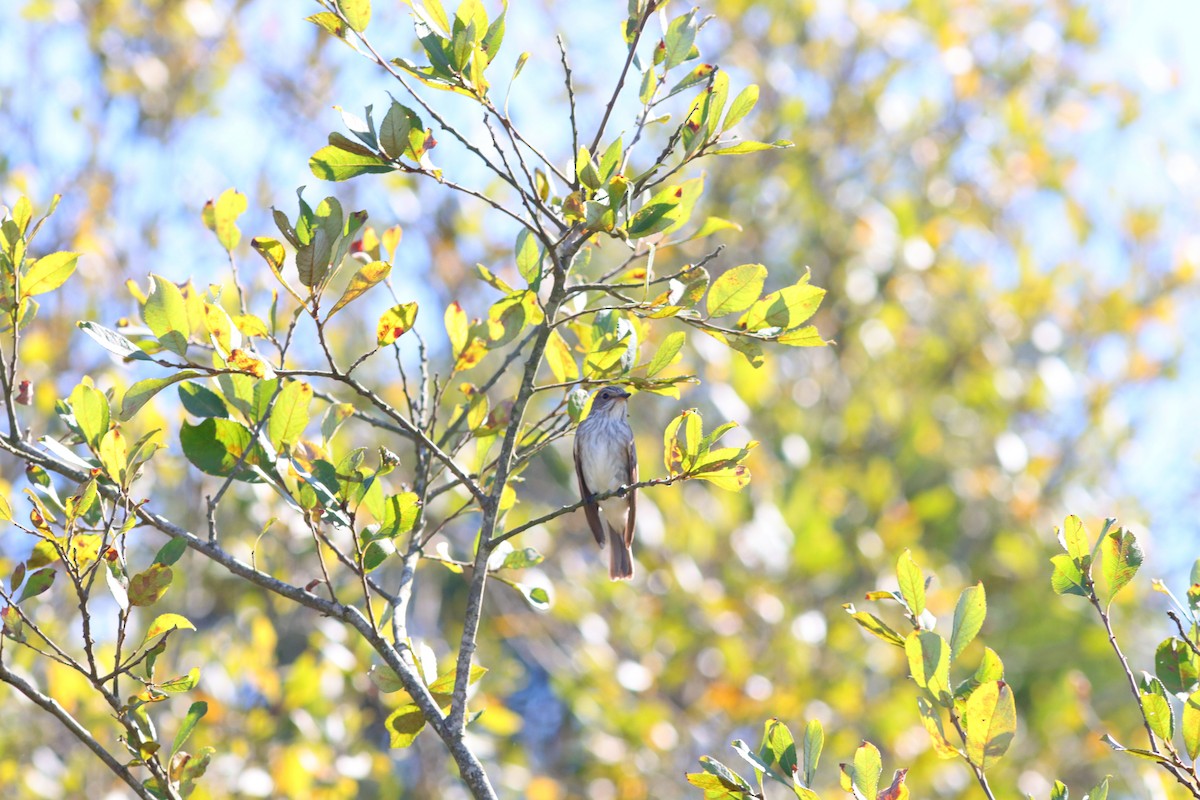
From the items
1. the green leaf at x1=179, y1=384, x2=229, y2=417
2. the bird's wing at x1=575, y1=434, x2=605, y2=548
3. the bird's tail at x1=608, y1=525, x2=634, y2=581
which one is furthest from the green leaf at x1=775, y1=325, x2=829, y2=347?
the bird's tail at x1=608, y1=525, x2=634, y2=581

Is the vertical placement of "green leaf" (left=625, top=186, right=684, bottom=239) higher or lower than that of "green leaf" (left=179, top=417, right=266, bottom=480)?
higher

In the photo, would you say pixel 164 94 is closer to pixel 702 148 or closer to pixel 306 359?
pixel 306 359

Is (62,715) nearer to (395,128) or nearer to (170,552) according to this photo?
(170,552)

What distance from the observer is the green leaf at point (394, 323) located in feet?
7.50

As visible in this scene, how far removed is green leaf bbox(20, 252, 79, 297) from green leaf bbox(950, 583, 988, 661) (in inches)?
69.7

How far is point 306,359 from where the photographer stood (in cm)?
723

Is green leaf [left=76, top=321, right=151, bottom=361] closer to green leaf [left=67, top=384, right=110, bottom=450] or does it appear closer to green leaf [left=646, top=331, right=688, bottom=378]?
green leaf [left=67, top=384, right=110, bottom=450]

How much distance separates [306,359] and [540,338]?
17.4 ft

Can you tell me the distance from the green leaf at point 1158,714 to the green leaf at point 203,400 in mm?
1790

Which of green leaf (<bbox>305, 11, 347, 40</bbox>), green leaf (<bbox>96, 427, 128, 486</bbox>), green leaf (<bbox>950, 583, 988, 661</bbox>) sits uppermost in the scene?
green leaf (<bbox>305, 11, 347, 40</bbox>)

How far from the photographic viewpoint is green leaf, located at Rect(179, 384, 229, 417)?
240 cm

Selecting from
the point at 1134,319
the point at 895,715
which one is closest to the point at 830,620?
the point at 895,715

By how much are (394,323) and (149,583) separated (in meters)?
0.65

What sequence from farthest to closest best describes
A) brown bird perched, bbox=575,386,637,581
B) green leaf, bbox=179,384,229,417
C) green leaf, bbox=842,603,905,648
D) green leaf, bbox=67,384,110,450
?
brown bird perched, bbox=575,386,637,581
green leaf, bbox=179,384,229,417
green leaf, bbox=67,384,110,450
green leaf, bbox=842,603,905,648
